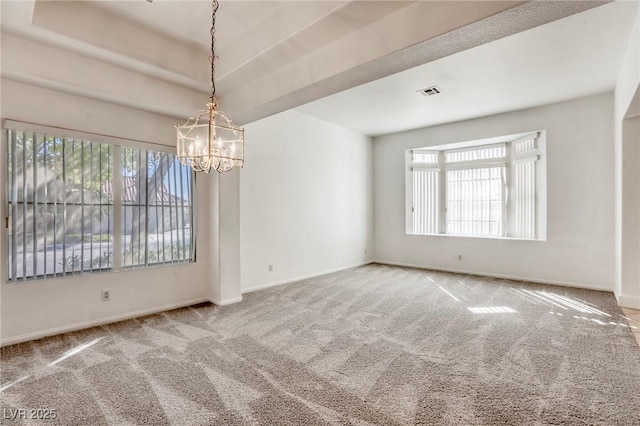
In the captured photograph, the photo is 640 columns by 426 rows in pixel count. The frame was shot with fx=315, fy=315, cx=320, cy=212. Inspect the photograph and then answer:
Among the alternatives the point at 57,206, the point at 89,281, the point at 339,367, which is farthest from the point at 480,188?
the point at 57,206

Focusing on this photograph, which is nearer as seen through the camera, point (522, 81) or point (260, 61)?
point (260, 61)

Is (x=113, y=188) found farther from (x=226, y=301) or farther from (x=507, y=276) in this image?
(x=507, y=276)

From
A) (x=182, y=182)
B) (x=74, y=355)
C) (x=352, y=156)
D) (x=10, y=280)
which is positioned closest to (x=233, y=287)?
(x=182, y=182)

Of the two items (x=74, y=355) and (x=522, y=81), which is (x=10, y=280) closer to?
(x=74, y=355)

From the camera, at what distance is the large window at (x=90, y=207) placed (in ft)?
9.61

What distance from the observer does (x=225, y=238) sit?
13.7ft

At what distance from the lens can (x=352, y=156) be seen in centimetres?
677

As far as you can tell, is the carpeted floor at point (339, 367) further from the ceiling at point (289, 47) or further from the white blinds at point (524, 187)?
the ceiling at point (289, 47)

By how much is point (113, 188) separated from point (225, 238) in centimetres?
138

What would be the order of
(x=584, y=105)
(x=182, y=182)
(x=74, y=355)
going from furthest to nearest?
(x=584, y=105)
(x=182, y=182)
(x=74, y=355)

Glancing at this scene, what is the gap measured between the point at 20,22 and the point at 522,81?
533 cm

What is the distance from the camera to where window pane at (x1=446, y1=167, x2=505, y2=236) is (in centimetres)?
612

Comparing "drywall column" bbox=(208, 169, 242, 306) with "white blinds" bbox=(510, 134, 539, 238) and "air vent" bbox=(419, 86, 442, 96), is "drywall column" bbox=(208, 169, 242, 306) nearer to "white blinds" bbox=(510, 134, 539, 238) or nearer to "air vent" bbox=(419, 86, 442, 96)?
"air vent" bbox=(419, 86, 442, 96)

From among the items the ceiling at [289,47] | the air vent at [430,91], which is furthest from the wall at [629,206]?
the air vent at [430,91]
